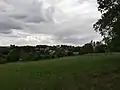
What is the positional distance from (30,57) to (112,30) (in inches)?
874

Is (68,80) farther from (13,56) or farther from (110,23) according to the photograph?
(13,56)

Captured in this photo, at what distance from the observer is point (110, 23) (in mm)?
29281

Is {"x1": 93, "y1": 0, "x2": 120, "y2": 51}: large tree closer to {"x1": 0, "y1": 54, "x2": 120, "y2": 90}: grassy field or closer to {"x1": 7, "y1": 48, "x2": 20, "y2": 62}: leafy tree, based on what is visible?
{"x1": 0, "y1": 54, "x2": 120, "y2": 90}: grassy field

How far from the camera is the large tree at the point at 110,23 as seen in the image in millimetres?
28109

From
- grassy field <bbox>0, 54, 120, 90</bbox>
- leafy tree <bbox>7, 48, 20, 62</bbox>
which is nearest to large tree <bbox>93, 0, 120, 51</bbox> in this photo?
grassy field <bbox>0, 54, 120, 90</bbox>

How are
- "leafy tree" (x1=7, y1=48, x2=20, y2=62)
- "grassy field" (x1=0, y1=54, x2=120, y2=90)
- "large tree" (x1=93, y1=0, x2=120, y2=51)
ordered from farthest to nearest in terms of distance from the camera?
"leafy tree" (x1=7, y1=48, x2=20, y2=62)
"large tree" (x1=93, y1=0, x2=120, y2=51)
"grassy field" (x1=0, y1=54, x2=120, y2=90)

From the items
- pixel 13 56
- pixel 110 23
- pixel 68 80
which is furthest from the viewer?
pixel 13 56

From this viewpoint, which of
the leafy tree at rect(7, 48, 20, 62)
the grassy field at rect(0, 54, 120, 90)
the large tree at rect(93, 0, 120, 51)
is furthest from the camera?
the leafy tree at rect(7, 48, 20, 62)

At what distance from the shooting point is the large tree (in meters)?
28.1

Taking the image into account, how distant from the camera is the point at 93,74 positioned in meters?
22.5

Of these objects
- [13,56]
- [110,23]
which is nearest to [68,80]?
[110,23]

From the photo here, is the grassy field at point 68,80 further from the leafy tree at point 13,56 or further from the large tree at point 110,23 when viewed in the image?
the leafy tree at point 13,56

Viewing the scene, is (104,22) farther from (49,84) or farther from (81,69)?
(49,84)

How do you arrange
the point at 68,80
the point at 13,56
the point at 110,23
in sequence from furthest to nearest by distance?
1. the point at 13,56
2. the point at 110,23
3. the point at 68,80
